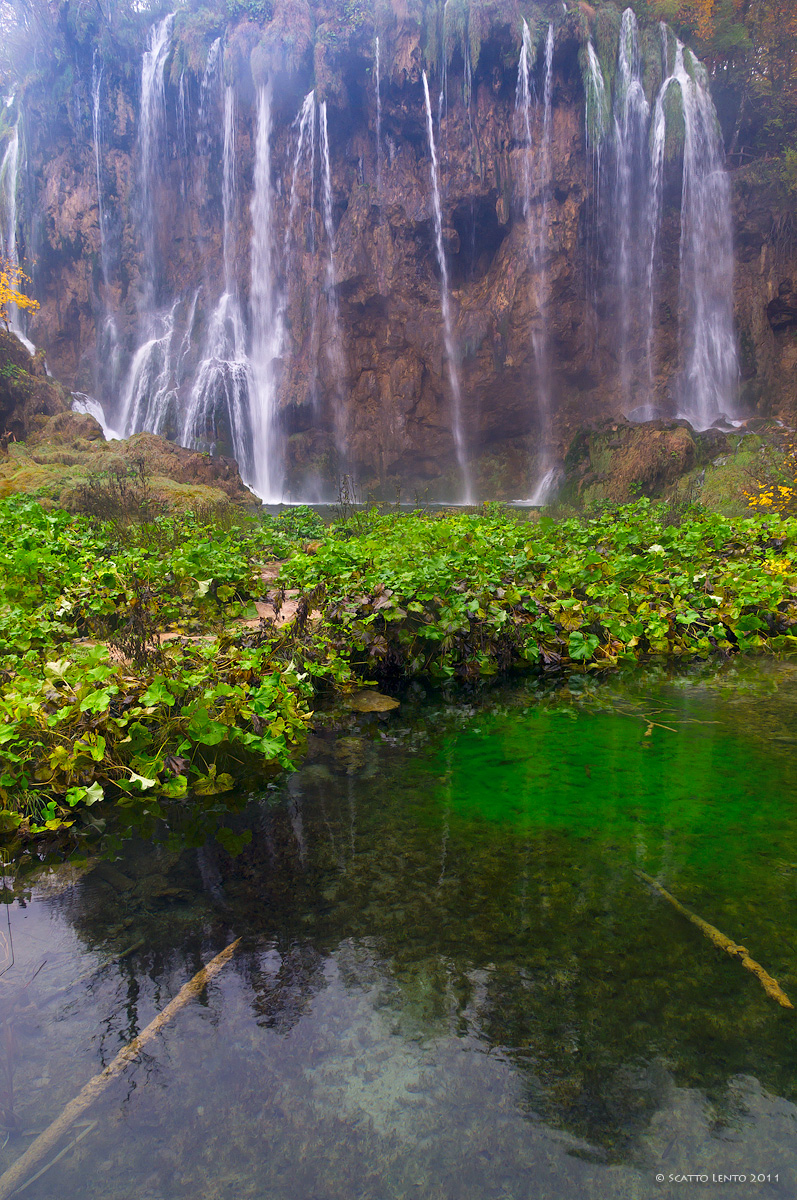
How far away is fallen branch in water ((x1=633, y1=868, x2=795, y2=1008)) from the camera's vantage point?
203 centimetres

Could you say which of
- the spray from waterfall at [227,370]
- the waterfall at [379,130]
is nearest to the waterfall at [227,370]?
the spray from waterfall at [227,370]

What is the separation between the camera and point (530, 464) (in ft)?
80.2

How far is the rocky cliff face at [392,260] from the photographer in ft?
73.6

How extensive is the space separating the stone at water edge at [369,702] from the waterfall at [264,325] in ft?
65.1

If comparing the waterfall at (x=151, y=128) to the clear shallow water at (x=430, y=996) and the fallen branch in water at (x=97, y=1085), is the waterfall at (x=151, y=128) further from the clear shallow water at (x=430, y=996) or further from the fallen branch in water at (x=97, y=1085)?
the fallen branch in water at (x=97, y=1085)

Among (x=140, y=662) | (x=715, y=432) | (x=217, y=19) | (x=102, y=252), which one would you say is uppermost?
(x=217, y=19)

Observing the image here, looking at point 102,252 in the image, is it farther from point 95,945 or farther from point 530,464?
point 95,945

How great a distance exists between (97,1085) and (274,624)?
10.3 feet

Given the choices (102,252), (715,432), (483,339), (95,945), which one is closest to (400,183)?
(483,339)

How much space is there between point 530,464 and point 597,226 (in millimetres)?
7572

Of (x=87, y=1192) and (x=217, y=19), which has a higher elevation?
(x=217, y=19)

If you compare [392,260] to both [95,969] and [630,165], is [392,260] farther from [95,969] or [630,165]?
[95,969]

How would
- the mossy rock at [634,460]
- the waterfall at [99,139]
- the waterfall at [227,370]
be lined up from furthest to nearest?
the waterfall at [99,139] < the waterfall at [227,370] < the mossy rock at [634,460]

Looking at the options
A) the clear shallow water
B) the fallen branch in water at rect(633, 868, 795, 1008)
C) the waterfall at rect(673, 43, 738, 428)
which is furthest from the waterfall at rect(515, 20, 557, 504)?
the fallen branch in water at rect(633, 868, 795, 1008)
